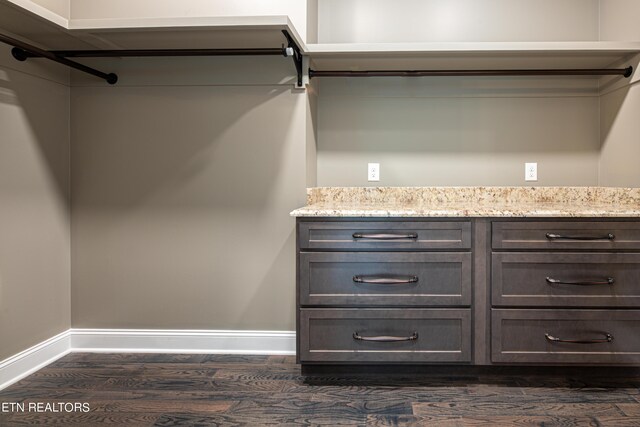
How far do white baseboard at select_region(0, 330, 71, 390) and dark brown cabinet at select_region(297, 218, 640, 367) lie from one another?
52.5 inches

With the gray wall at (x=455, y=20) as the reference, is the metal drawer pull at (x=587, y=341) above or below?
below

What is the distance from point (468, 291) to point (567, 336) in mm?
478

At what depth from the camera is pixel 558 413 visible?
1838mm

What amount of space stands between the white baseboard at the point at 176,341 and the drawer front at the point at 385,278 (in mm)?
567

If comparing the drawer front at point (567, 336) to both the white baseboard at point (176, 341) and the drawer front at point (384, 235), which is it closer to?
the drawer front at point (384, 235)

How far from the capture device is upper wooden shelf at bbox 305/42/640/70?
2.24m

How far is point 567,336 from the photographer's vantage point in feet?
6.71

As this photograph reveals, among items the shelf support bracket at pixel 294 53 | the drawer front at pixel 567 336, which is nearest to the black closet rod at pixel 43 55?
the shelf support bracket at pixel 294 53

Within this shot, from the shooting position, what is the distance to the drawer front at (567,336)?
80.1 inches

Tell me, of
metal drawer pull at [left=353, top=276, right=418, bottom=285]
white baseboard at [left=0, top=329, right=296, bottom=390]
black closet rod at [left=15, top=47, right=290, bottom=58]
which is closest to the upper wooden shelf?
black closet rod at [left=15, top=47, right=290, bottom=58]

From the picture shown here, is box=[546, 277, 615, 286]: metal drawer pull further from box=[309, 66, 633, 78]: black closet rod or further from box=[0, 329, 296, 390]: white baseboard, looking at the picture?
box=[0, 329, 296, 390]: white baseboard

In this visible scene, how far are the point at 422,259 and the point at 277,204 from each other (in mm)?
856

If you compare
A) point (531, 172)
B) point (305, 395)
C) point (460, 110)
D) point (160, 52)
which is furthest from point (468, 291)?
point (160, 52)

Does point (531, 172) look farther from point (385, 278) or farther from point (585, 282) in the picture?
point (385, 278)
